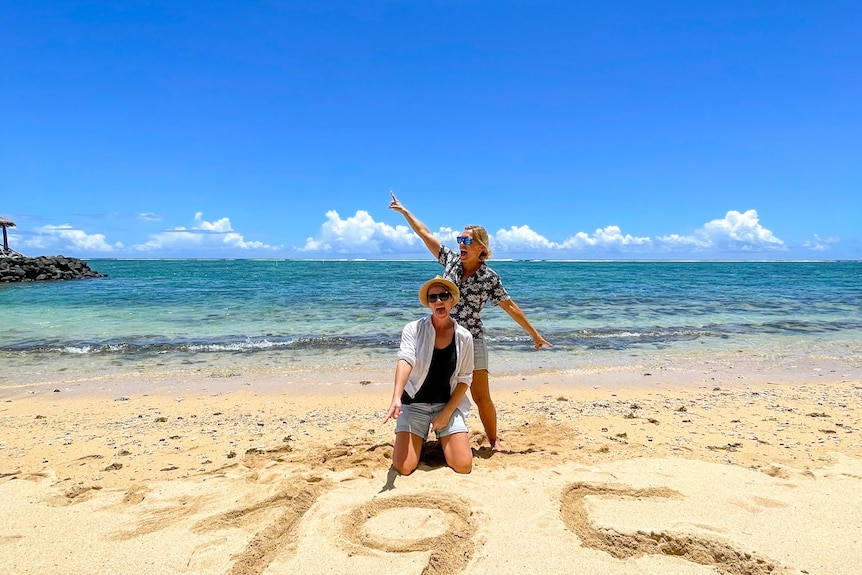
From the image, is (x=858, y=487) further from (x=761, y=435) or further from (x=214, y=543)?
(x=214, y=543)

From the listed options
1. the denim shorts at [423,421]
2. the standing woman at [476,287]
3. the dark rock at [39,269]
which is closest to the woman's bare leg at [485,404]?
the standing woman at [476,287]

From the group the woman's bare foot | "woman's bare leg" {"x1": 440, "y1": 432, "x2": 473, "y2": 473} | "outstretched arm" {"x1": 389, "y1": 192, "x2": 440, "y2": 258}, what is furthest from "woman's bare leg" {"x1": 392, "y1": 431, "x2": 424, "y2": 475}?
"outstretched arm" {"x1": 389, "y1": 192, "x2": 440, "y2": 258}

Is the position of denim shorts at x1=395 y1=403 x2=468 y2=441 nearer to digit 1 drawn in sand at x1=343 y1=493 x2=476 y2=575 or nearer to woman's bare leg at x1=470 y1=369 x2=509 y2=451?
woman's bare leg at x1=470 y1=369 x2=509 y2=451

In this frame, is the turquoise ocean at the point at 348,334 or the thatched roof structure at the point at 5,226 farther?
the thatched roof structure at the point at 5,226

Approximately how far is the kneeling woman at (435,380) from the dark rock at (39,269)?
4657cm

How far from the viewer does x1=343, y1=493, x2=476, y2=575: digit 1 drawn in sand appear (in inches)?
111

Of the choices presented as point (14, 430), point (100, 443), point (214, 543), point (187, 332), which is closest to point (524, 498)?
point (214, 543)

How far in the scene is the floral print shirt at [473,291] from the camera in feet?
14.9

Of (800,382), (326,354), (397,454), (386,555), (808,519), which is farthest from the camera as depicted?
(326,354)

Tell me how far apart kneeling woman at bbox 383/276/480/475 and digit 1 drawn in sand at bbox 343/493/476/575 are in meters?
0.52

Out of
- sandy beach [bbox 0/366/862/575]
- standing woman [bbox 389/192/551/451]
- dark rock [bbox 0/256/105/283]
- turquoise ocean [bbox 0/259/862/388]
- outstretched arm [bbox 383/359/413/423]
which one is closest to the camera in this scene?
sandy beach [bbox 0/366/862/575]

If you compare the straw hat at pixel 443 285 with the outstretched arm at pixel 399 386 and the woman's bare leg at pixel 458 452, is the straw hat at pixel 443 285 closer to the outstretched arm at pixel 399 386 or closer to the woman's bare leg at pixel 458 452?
the outstretched arm at pixel 399 386

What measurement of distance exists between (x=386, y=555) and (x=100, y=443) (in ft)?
13.9

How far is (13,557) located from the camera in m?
2.91
